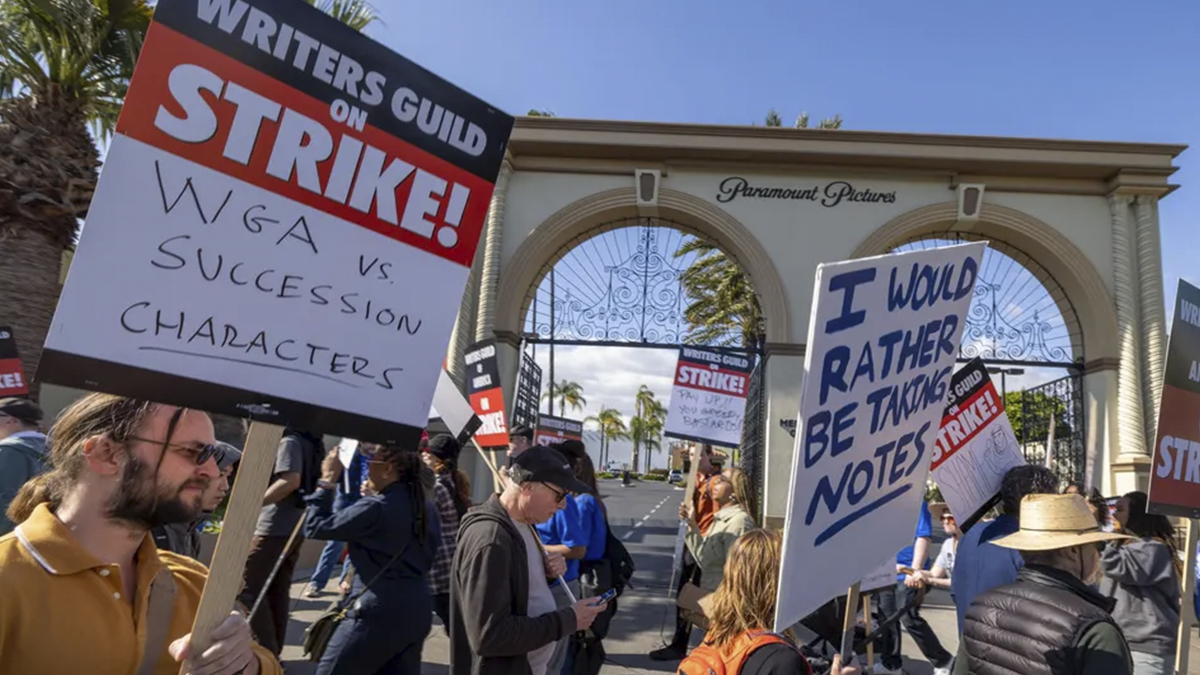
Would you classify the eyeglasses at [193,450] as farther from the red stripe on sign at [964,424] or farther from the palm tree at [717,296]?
the palm tree at [717,296]

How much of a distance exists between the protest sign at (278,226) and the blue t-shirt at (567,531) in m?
3.45

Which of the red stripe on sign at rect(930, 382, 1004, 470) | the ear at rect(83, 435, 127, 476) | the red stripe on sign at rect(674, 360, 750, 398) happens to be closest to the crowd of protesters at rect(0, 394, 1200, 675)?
the ear at rect(83, 435, 127, 476)

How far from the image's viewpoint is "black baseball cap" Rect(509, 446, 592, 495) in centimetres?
316

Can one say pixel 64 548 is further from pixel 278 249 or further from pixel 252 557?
pixel 252 557

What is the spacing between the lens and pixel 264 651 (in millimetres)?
1768

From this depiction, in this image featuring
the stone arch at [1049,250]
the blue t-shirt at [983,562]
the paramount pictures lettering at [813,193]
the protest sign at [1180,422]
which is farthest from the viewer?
the paramount pictures lettering at [813,193]

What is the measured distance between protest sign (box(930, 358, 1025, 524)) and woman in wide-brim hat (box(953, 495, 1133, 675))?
1.29m

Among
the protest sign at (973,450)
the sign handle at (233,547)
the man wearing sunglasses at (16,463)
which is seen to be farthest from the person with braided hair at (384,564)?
the protest sign at (973,450)

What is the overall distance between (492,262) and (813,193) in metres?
5.40

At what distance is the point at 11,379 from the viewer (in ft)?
22.2

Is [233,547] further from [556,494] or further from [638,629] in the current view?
[638,629]

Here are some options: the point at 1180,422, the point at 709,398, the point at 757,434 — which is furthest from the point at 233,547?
the point at 757,434

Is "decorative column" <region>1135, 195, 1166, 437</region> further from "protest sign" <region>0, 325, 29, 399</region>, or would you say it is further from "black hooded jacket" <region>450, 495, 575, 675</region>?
"protest sign" <region>0, 325, 29, 399</region>

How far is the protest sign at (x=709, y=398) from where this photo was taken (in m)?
8.71
